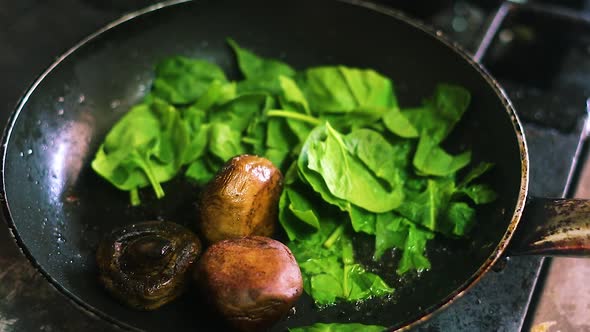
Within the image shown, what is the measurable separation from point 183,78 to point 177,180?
0.30 metres

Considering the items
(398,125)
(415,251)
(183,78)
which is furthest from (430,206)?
(183,78)

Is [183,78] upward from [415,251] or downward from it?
upward

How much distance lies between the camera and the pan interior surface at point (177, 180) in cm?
113

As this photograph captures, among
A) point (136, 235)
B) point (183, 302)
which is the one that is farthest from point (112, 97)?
point (183, 302)

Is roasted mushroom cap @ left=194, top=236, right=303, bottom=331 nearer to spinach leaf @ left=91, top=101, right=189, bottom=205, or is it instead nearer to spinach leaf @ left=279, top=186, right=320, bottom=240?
spinach leaf @ left=279, top=186, right=320, bottom=240

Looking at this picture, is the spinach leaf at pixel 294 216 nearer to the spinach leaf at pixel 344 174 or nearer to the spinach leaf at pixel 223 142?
the spinach leaf at pixel 344 174

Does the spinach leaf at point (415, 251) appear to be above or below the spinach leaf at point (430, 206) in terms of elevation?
below

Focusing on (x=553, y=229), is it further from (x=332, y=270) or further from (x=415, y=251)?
(x=332, y=270)

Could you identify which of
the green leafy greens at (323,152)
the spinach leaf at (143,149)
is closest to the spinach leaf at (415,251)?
the green leafy greens at (323,152)

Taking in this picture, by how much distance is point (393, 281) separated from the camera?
1208 millimetres

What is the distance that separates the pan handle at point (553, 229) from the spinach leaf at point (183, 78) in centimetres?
87

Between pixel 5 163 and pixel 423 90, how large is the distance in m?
1.03

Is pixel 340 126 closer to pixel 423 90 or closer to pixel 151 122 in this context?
pixel 423 90

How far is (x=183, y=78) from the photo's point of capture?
5.00 ft
